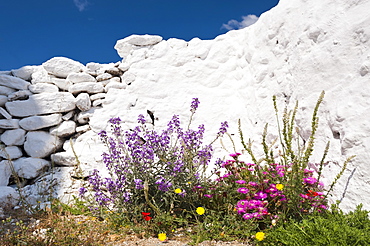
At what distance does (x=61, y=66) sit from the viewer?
6434 millimetres

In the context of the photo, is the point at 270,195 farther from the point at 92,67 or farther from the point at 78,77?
the point at 92,67

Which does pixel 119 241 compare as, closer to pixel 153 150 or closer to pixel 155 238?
pixel 155 238

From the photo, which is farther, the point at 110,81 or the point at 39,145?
the point at 110,81

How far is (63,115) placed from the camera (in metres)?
5.94

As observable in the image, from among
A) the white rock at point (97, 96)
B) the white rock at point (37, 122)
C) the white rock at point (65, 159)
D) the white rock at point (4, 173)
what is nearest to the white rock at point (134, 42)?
the white rock at point (97, 96)

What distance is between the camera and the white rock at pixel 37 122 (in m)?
5.62

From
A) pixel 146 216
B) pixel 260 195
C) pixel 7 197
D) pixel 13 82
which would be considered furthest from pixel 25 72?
pixel 260 195

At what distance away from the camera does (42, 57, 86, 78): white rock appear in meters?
6.37

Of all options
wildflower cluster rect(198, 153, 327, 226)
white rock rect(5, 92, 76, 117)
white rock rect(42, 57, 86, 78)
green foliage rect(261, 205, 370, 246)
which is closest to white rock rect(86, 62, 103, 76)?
white rock rect(42, 57, 86, 78)

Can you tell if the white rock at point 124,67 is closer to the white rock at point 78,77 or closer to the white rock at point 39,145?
the white rock at point 78,77

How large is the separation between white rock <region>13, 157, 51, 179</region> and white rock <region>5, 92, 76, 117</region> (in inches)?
36.7

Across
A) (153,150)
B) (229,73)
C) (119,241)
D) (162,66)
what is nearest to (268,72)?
(229,73)

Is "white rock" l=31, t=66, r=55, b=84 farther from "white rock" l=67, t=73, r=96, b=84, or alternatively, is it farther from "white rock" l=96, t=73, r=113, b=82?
"white rock" l=96, t=73, r=113, b=82

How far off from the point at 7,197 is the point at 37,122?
173cm
